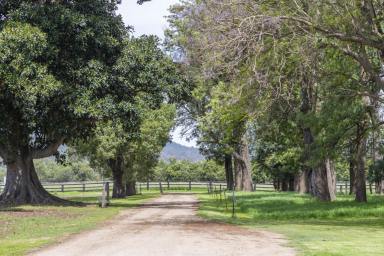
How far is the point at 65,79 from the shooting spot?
28.0 meters

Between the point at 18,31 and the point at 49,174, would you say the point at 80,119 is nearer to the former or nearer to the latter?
the point at 18,31

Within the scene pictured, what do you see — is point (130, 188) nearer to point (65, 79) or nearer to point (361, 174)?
point (65, 79)

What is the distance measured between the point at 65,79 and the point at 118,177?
2255 cm

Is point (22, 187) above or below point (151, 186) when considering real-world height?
below

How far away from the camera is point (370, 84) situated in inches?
→ 889

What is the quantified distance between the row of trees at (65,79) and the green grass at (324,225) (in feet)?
26.2

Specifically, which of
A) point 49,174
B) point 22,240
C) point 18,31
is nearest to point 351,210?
point 22,240

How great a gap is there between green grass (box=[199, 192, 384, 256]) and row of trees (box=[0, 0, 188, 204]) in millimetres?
7972

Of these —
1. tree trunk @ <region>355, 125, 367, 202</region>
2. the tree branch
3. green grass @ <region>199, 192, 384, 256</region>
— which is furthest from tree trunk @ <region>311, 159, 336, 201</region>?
the tree branch

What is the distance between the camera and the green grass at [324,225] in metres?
12.3

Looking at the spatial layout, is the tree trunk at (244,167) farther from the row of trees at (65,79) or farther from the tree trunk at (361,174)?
the tree trunk at (361,174)

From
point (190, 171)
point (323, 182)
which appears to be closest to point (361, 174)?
point (323, 182)

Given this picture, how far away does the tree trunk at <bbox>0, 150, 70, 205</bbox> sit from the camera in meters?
31.3

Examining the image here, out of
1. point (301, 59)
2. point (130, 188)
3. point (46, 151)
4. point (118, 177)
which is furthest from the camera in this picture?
point (130, 188)
